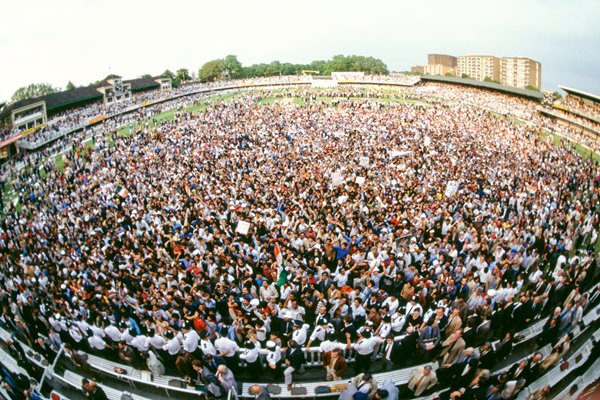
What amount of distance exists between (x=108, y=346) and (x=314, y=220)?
670 centimetres

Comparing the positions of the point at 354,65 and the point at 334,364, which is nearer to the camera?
the point at 334,364

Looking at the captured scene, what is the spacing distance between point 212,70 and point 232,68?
4.93 meters

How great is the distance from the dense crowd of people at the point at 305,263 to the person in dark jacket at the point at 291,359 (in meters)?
0.04

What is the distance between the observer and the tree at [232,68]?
88.1 metres

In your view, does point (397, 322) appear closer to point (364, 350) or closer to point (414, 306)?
point (414, 306)

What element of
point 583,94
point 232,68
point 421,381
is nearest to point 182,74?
point 232,68

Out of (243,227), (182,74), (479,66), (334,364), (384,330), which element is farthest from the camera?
(479,66)

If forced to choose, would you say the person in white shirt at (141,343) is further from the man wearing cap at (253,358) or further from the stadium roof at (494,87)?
the stadium roof at (494,87)

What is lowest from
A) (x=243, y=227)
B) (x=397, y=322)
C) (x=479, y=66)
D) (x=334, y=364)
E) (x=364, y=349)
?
(x=334, y=364)

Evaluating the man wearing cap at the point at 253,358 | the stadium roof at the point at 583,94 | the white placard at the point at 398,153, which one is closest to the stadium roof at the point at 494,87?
the stadium roof at the point at 583,94

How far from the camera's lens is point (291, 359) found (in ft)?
20.8

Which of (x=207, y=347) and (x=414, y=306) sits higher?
(x=414, y=306)

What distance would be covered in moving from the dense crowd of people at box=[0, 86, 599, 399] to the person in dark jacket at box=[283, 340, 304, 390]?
0.04 meters

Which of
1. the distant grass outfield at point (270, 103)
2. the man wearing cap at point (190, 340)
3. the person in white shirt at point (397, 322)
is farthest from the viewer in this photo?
the distant grass outfield at point (270, 103)
